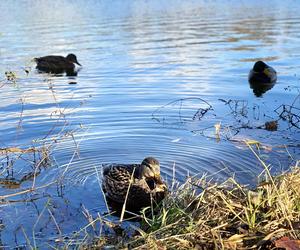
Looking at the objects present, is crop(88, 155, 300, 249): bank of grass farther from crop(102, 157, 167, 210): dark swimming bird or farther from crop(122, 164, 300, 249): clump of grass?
crop(102, 157, 167, 210): dark swimming bird

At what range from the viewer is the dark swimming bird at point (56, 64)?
603 inches

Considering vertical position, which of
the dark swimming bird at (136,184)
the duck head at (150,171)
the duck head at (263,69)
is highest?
the duck head at (150,171)

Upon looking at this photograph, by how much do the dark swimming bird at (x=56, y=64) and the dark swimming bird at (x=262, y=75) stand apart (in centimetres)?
516

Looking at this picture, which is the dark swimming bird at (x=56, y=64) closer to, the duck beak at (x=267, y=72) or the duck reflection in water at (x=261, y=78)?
the duck reflection in water at (x=261, y=78)

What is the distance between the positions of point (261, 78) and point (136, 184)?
7570 mm

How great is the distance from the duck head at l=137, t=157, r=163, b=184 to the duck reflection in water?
21.1 ft

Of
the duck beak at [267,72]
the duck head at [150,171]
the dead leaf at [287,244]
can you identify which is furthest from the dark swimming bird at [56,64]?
the dead leaf at [287,244]

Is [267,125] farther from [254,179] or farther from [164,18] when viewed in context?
[164,18]

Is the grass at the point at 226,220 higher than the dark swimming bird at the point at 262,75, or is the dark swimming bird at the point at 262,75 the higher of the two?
the grass at the point at 226,220

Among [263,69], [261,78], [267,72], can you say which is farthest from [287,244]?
[263,69]

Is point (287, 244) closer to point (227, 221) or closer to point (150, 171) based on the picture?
point (227, 221)

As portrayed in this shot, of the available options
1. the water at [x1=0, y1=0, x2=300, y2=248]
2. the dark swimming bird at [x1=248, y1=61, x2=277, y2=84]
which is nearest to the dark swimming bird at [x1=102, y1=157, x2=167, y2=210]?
the water at [x1=0, y1=0, x2=300, y2=248]

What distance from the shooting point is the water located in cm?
599

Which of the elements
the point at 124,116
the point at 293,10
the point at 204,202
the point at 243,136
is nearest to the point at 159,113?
the point at 124,116
